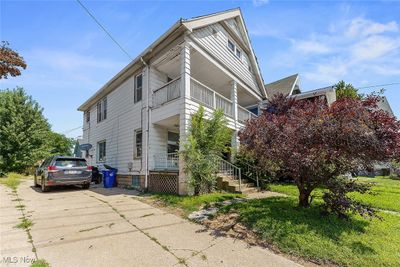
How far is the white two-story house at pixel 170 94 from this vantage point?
1009cm

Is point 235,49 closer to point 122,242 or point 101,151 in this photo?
point 101,151

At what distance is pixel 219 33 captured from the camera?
13.0m

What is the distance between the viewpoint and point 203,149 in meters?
8.98

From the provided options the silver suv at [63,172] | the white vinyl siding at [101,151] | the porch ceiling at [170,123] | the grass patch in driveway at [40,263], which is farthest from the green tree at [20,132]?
the grass patch in driveway at [40,263]

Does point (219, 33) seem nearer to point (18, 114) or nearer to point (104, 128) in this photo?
point (104, 128)

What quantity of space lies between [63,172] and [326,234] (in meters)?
10.6

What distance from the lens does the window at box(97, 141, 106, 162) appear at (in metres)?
16.4

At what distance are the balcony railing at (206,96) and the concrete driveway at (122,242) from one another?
5.68 metres

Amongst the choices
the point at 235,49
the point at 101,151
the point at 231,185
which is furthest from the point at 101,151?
the point at 235,49

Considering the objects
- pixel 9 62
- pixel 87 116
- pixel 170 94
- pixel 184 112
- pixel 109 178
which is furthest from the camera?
pixel 87 116

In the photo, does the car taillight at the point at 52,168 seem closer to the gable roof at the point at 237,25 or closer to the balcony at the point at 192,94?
the balcony at the point at 192,94

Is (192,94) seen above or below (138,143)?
above

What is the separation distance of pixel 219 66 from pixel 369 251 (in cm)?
1027

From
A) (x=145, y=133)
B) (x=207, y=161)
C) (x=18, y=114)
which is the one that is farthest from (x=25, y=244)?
(x=18, y=114)
